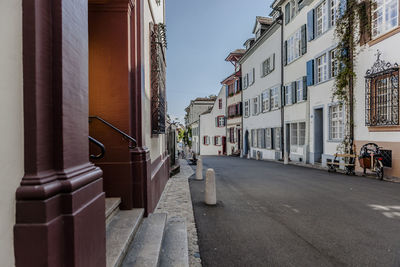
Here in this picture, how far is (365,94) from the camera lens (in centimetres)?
1098

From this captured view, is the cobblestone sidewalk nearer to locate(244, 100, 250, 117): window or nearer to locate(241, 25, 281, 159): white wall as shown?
locate(241, 25, 281, 159): white wall

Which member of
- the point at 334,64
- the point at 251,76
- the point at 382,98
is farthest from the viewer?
the point at 251,76

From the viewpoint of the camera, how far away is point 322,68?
1461 centimetres

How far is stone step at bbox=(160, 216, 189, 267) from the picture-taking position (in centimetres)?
288

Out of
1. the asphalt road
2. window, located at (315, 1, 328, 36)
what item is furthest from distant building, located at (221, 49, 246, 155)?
the asphalt road

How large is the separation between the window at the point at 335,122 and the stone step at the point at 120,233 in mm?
11947

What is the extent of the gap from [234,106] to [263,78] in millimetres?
8563

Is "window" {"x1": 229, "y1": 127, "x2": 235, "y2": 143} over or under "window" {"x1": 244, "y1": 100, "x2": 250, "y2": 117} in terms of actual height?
under

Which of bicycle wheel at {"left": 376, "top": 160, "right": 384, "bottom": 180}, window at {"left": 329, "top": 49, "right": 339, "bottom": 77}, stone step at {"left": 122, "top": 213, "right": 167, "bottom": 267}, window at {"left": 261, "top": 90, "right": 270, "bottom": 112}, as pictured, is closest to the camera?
stone step at {"left": 122, "top": 213, "right": 167, "bottom": 267}

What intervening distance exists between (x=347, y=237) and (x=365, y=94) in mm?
8972

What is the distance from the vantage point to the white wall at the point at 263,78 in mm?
20281

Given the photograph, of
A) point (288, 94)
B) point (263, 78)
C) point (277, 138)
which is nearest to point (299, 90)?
point (288, 94)

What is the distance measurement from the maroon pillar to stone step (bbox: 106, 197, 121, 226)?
134 centimetres

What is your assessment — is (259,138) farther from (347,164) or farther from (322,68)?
(347,164)
